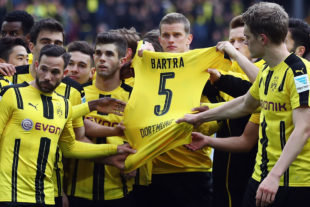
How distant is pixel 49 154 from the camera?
5480 mm

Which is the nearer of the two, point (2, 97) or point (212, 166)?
point (2, 97)

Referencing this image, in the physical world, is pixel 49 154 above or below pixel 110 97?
below

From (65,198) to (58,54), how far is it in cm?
160

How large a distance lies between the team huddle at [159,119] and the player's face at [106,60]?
1cm

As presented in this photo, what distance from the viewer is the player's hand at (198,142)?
5.92m

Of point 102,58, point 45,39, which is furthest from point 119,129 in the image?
point 45,39

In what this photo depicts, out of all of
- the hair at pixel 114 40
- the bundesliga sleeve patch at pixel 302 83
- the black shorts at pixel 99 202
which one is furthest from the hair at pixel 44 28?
the bundesliga sleeve patch at pixel 302 83

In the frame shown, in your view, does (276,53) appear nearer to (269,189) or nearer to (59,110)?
(269,189)

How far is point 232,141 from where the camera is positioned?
233 inches

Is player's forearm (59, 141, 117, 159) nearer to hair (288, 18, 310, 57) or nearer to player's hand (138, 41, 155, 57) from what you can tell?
player's hand (138, 41, 155, 57)

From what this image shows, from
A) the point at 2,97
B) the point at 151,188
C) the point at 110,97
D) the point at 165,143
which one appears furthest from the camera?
the point at 151,188

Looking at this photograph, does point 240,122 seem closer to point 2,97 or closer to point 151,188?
point 151,188

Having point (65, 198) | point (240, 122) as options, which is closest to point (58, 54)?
point (65, 198)

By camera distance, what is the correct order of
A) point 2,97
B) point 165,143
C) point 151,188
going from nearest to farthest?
point 2,97 → point 165,143 → point 151,188
